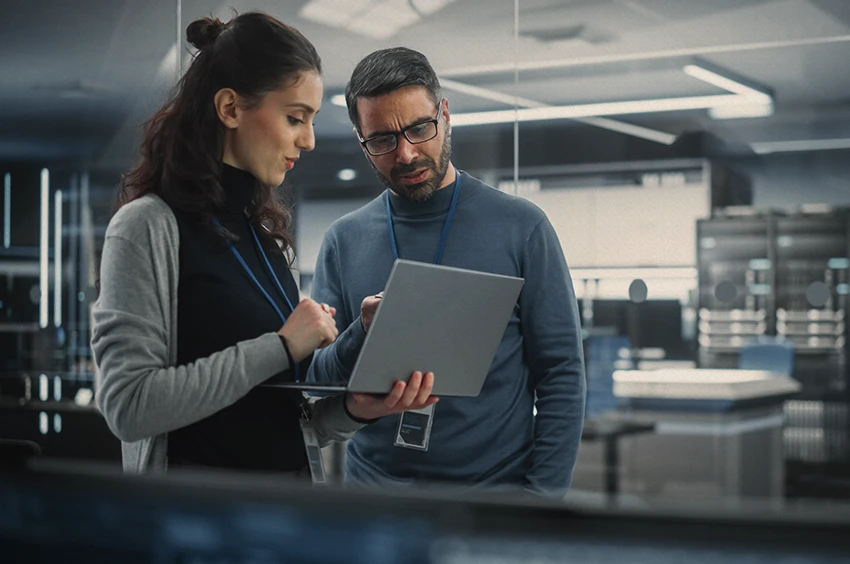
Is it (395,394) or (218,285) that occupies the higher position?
(218,285)

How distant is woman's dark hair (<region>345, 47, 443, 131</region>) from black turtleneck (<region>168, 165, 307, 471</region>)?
594 millimetres

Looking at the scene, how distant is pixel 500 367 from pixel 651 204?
10.5ft

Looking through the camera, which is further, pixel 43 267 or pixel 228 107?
pixel 43 267

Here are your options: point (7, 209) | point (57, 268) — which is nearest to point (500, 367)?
point (57, 268)

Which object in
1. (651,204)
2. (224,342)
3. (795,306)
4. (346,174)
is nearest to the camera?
(224,342)

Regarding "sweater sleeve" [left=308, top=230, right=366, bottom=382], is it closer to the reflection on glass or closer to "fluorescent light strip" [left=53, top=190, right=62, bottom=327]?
the reflection on glass

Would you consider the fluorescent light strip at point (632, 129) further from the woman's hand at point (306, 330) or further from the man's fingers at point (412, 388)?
the woman's hand at point (306, 330)

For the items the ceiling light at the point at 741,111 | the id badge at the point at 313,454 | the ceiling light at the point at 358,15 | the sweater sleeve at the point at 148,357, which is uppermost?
the ceiling light at the point at 358,15

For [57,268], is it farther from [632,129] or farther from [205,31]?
[205,31]

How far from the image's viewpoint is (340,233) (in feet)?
6.87

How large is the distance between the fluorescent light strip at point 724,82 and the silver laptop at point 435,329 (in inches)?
137

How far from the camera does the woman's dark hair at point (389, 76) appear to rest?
193 centimetres

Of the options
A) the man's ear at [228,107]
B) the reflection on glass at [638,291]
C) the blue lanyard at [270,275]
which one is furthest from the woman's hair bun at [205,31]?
the reflection on glass at [638,291]

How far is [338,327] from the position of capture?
203cm
